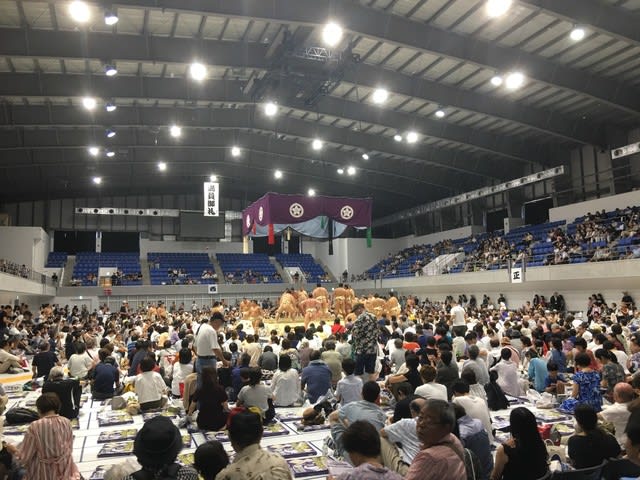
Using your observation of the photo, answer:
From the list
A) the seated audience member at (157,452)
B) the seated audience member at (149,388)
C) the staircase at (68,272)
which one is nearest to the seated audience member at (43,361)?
the seated audience member at (149,388)

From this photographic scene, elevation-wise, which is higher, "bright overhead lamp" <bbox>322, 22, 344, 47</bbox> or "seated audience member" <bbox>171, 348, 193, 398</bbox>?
"bright overhead lamp" <bbox>322, 22, 344, 47</bbox>

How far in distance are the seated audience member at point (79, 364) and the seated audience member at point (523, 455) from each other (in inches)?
377

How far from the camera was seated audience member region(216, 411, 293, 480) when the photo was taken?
124 inches

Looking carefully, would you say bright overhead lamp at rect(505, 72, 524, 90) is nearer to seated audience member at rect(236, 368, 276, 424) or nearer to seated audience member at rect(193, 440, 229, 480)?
seated audience member at rect(236, 368, 276, 424)

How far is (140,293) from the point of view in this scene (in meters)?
33.1

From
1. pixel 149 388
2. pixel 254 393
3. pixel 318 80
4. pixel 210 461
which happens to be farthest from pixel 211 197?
pixel 210 461

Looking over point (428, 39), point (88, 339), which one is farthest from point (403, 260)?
point (88, 339)

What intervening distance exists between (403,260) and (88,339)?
26.2 m

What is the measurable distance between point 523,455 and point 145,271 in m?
34.5

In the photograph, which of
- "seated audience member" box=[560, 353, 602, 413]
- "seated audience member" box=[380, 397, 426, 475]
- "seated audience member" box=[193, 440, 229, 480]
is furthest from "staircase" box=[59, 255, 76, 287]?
"seated audience member" box=[193, 440, 229, 480]

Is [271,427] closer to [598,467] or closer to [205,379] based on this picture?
[205,379]

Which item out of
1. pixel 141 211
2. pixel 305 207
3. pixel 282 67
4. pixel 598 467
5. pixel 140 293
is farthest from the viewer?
pixel 141 211

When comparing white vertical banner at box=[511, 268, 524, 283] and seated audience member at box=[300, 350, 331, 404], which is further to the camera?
white vertical banner at box=[511, 268, 524, 283]

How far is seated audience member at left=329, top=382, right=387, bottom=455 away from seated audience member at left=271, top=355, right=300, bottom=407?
4050mm
